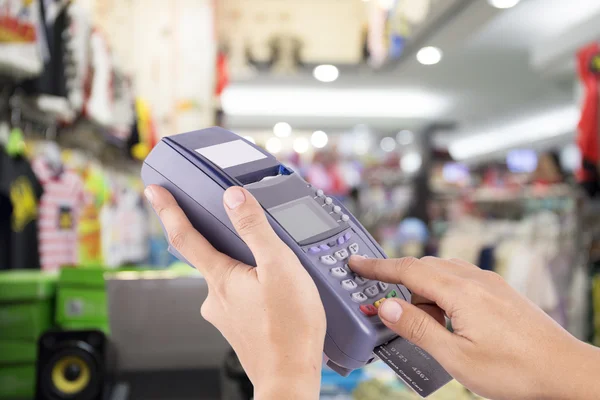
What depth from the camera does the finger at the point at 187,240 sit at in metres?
0.51

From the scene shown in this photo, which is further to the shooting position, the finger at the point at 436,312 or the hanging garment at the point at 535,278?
the hanging garment at the point at 535,278

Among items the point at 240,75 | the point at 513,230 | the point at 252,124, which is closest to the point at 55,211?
the point at 513,230

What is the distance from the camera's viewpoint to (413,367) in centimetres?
55

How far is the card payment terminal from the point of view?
0.53m

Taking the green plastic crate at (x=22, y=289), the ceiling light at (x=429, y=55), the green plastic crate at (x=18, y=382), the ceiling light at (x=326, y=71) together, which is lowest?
the green plastic crate at (x=18, y=382)

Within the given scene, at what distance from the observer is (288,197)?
60cm

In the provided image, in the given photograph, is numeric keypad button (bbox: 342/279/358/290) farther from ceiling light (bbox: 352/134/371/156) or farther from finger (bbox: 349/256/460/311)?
ceiling light (bbox: 352/134/371/156)

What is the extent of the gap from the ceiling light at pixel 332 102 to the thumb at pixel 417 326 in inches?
239

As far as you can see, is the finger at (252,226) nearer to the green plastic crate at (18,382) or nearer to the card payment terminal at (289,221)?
the card payment terminal at (289,221)

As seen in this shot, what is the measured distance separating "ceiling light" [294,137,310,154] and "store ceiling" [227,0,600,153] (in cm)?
26

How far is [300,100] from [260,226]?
22.1 feet

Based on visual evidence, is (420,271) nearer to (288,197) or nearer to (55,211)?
(288,197)

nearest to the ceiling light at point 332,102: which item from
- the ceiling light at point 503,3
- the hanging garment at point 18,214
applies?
the ceiling light at point 503,3

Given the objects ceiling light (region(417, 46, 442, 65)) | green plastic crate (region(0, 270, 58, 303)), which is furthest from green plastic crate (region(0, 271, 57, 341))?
ceiling light (region(417, 46, 442, 65))
